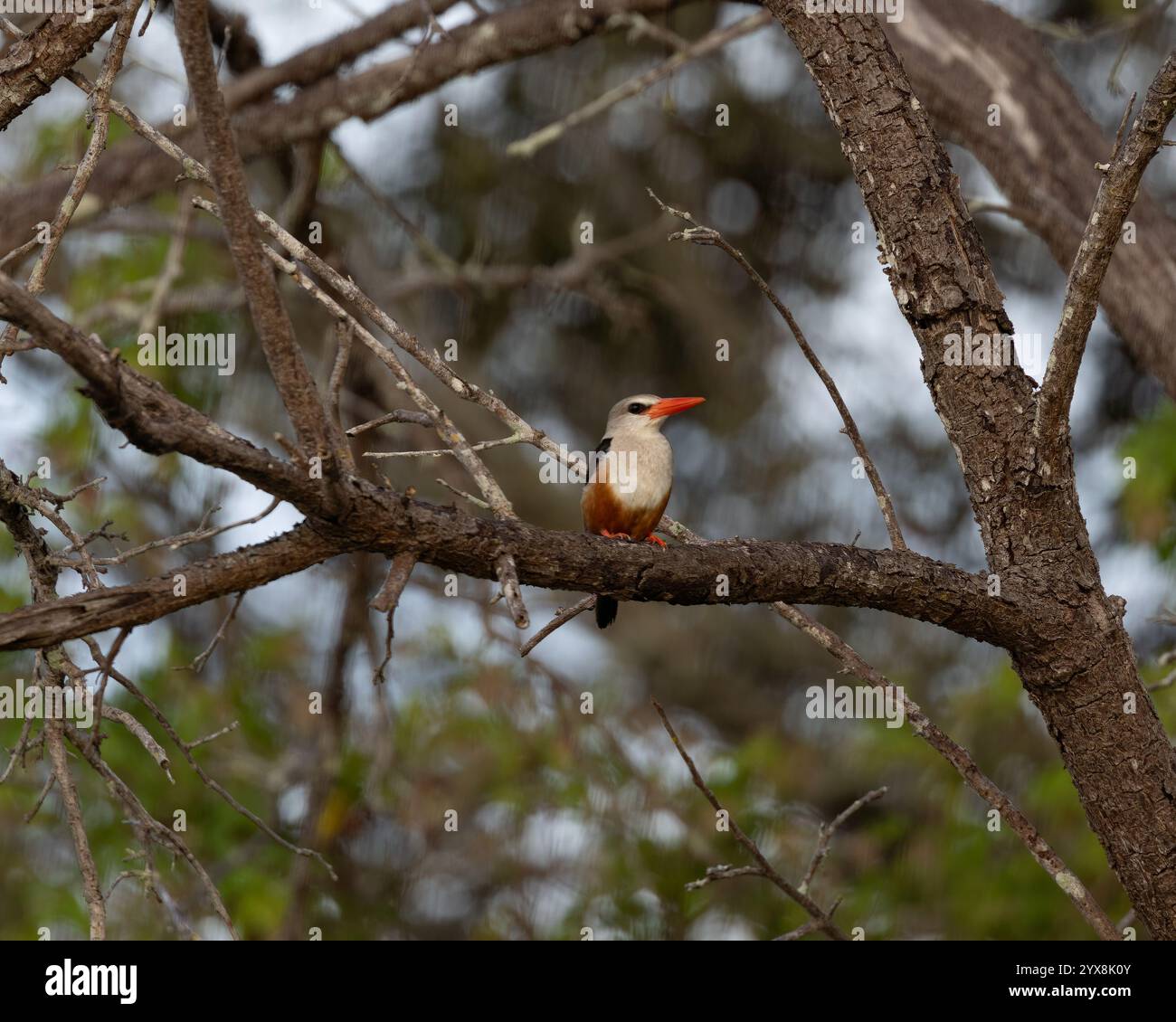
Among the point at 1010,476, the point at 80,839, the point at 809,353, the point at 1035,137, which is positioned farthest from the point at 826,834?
the point at 1035,137

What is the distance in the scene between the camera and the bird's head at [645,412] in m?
4.79

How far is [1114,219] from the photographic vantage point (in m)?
2.54

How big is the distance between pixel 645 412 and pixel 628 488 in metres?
0.59

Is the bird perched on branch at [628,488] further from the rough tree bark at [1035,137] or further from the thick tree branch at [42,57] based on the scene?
the thick tree branch at [42,57]

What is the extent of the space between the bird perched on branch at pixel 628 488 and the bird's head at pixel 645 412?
66mm

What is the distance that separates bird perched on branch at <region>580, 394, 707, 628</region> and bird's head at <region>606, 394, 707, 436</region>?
2.6 inches

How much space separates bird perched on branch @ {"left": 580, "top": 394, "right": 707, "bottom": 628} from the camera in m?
4.34

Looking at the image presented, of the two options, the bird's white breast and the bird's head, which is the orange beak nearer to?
the bird's head

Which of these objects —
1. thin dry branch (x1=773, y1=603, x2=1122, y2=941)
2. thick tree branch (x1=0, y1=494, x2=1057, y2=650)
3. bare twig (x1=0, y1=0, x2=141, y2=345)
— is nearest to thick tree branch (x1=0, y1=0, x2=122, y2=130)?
bare twig (x1=0, y1=0, x2=141, y2=345)

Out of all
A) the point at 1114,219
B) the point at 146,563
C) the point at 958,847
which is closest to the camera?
the point at 1114,219

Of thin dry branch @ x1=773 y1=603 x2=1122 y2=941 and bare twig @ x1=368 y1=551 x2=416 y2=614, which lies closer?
bare twig @ x1=368 y1=551 x2=416 y2=614
